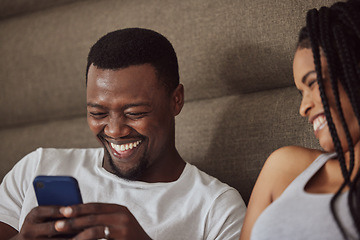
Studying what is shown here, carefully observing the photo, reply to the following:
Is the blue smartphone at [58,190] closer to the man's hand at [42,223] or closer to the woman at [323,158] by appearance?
the man's hand at [42,223]

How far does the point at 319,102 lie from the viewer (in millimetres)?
980

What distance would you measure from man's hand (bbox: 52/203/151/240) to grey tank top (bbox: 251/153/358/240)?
0.83 ft

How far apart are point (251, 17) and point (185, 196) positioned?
1.95 ft

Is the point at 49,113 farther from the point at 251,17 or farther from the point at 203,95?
the point at 251,17

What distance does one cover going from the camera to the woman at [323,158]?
0.87 metres

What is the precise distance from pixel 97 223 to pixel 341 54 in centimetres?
58

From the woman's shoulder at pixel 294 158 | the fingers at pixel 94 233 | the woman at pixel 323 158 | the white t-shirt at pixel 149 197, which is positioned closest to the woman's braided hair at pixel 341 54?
the woman at pixel 323 158

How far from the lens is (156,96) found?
1.19m

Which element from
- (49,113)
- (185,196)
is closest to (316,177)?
(185,196)

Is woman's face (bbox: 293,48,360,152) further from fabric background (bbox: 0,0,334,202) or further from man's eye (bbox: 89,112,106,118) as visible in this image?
man's eye (bbox: 89,112,106,118)

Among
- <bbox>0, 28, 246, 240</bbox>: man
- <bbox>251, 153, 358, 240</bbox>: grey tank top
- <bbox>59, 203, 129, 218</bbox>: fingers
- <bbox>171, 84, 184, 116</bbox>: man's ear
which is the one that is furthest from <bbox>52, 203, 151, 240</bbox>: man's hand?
<bbox>171, 84, 184, 116</bbox>: man's ear

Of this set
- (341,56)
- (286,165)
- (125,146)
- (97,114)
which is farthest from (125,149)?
(341,56)

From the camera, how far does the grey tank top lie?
0.85 m

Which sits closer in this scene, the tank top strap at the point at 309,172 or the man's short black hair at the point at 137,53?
the tank top strap at the point at 309,172
